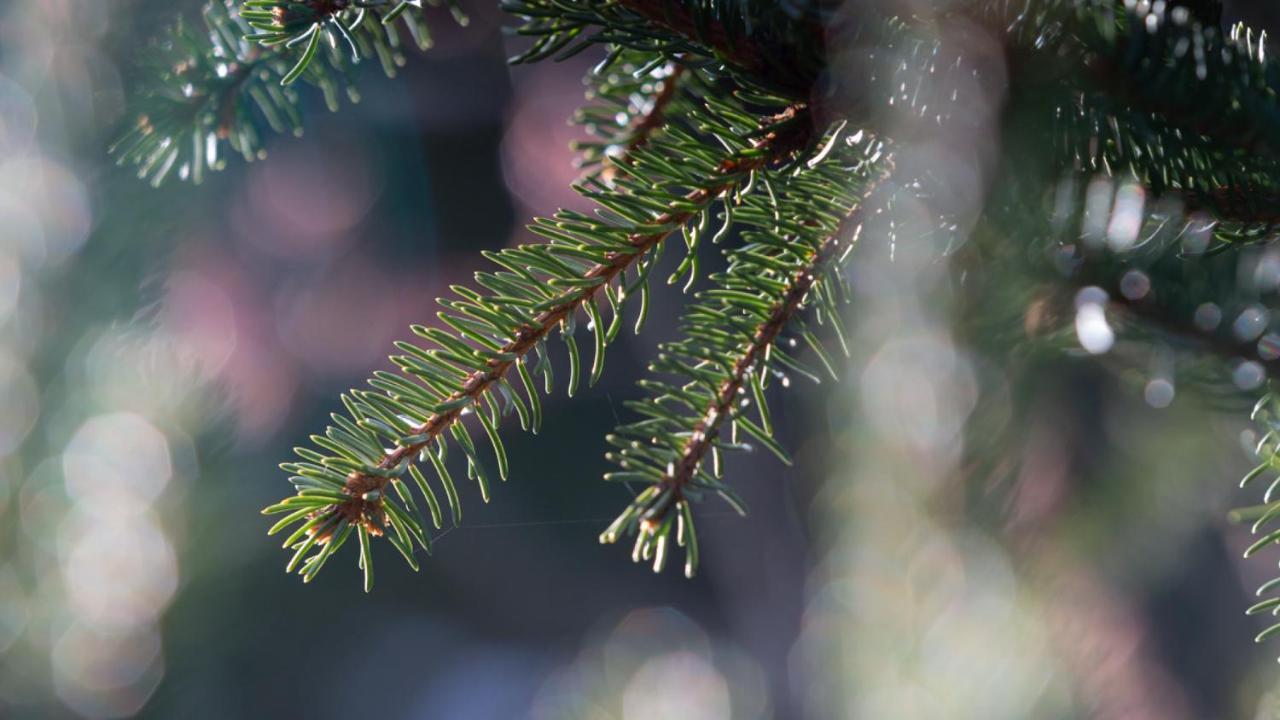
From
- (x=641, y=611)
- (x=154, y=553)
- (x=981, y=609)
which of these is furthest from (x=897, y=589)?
(x=641, y=611)

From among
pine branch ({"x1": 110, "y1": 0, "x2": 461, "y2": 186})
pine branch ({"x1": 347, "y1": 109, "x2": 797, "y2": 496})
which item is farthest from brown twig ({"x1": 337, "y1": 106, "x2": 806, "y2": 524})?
A: pine branch ({"x1": 110, "y1": 0, "x2": 461, "y2": 186})

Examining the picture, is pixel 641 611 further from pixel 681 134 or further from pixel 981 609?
pixel 681 134

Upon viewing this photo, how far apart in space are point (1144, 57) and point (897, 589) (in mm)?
237

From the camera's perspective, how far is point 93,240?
1.30 ft

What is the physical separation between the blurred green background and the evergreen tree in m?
0.02

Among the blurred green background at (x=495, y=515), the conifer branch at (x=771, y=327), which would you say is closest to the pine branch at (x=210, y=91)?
the blurred green background at (x=495, y=515)

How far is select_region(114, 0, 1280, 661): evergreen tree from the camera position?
13 centimetres

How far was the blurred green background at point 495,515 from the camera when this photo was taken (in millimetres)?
282

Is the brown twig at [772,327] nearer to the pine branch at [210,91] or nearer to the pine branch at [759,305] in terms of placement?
the pine branch at [759,305]

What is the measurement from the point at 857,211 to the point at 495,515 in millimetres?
926

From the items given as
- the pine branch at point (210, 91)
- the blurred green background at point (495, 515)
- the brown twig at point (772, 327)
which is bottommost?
the blurred green background at point (495, 515)

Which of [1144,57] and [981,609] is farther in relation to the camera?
[981,609]

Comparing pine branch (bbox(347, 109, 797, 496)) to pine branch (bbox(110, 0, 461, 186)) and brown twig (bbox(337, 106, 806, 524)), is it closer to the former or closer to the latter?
brown twig (bbox(337, 106, 806, 524))

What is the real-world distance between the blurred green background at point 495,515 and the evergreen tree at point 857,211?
2cm
